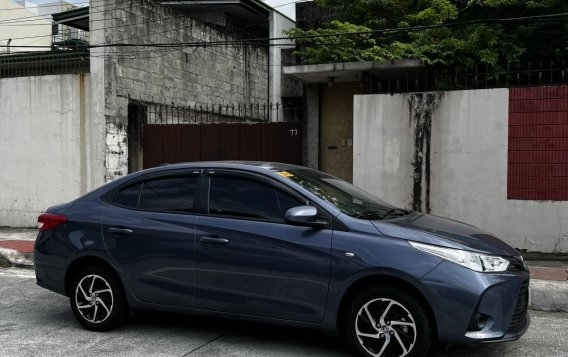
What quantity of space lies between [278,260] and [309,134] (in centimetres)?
644

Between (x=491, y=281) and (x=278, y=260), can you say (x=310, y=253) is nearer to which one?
(x=278, y=260)

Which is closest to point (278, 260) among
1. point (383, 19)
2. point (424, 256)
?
point (424, 256)

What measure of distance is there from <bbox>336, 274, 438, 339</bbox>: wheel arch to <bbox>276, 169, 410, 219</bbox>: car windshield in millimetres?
558

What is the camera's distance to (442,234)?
4.22 m

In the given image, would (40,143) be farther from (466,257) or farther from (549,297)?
(466,257)

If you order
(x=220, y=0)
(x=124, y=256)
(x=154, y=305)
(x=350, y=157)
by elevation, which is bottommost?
(x=154, y=305)

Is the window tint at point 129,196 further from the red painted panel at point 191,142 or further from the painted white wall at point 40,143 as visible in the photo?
the painted white wall at point 40,143

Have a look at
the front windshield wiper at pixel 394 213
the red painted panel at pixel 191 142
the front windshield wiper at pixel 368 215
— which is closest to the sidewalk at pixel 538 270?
the front windshield wiper at pixel 394 213

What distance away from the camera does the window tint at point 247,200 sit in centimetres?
459

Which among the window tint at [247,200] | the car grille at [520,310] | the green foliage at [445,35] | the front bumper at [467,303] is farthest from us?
the green foliage at [445,35]

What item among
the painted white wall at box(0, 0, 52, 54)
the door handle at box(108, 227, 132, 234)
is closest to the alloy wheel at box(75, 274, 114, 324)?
the door handle at box(108, 227, 132, 234)

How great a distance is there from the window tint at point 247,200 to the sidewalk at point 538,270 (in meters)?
3.41

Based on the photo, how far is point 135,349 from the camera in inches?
185

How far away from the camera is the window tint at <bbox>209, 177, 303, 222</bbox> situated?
459 centimetres
